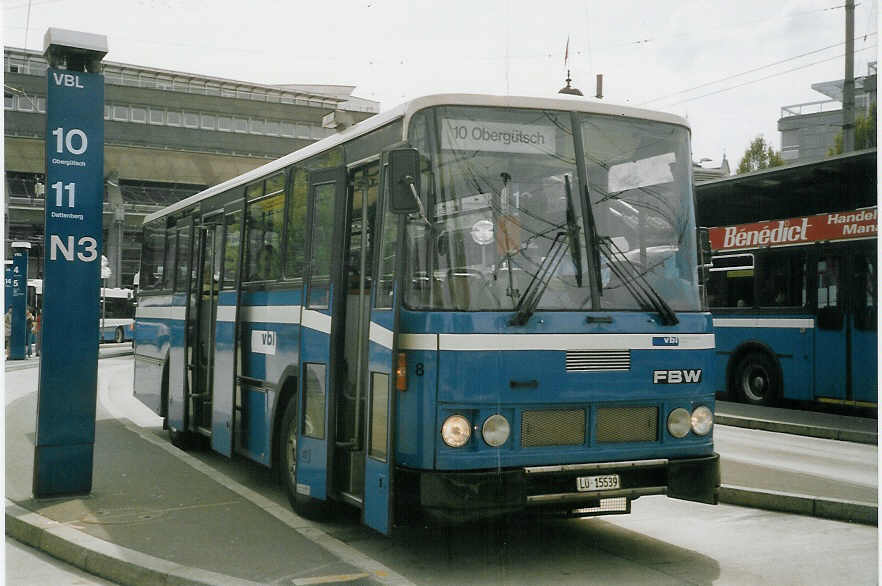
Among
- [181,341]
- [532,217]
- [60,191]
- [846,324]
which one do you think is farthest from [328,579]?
[846,324]

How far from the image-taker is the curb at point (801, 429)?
536 inches

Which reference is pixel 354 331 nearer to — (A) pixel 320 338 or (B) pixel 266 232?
(A) pixel 320 338

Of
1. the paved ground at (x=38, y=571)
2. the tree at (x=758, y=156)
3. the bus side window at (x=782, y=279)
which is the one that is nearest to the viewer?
the paved ground at (x=38, y=571)

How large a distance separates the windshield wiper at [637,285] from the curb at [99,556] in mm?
3121

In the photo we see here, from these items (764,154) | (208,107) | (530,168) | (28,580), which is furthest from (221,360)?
(208,107)

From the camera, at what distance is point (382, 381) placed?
6.71 m

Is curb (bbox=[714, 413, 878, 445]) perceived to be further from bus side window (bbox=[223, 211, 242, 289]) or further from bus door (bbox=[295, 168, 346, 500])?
A: bus door (bbox=[295, 168, 346, 500])

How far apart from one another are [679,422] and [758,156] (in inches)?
1731

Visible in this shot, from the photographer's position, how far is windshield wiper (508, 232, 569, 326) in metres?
6.49

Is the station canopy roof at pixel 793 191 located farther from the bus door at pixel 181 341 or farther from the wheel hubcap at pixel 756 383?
the bus door at pixel 181 341

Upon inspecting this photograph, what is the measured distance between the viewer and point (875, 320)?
1422cm

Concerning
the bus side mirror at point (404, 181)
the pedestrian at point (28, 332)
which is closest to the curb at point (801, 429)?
the bus side mirror at point (404, 181)

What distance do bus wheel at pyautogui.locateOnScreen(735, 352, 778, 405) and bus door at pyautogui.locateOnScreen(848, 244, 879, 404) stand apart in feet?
5.84

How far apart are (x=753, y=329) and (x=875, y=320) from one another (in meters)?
2.70
